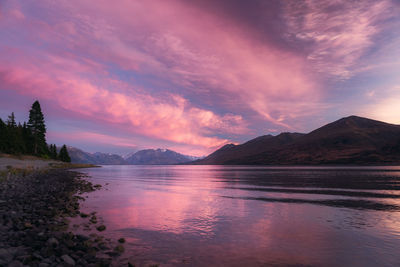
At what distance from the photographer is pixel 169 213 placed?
79.4ft

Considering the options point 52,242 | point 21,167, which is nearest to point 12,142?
point 21,167

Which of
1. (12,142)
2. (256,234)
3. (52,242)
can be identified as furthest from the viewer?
(12,142)

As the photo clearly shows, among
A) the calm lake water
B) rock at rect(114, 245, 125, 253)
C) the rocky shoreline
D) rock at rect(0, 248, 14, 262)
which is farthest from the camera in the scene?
rock at rect(114, 245, 125, 253)

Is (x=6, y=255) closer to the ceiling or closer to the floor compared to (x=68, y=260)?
closer to the ceiling

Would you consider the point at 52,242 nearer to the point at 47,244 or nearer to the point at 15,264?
the point at 47,244

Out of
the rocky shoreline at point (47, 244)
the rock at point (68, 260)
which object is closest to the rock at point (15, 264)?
the rocky shoreline at point (47, 244)

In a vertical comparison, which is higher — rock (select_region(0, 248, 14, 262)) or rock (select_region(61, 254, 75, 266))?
rock (select_region(0, 248, 14, 262))

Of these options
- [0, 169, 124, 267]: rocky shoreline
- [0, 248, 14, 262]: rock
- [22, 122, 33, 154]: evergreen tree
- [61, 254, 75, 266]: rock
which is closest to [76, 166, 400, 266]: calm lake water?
[0, 169, 124, 267]: rocky shoreline

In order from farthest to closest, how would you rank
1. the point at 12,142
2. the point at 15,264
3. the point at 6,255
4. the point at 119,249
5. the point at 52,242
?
the point at 12,142 < the point at 119,249 < the point at 52,242 < the point at 6,255 < the point at 15,264

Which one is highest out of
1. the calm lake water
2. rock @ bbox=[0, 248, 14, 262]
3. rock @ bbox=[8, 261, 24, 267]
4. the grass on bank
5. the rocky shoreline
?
the grass on bank

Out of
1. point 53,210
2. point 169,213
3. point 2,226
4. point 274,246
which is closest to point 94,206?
point 53,210

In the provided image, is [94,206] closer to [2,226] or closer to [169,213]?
[169,213]

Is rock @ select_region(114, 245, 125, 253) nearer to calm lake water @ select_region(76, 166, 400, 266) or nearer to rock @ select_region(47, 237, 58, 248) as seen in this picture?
calm lake water @ select_region(76, 166, 400, 266)

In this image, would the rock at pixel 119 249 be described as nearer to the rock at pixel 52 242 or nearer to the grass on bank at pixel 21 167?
the rock at pixel 52 242
